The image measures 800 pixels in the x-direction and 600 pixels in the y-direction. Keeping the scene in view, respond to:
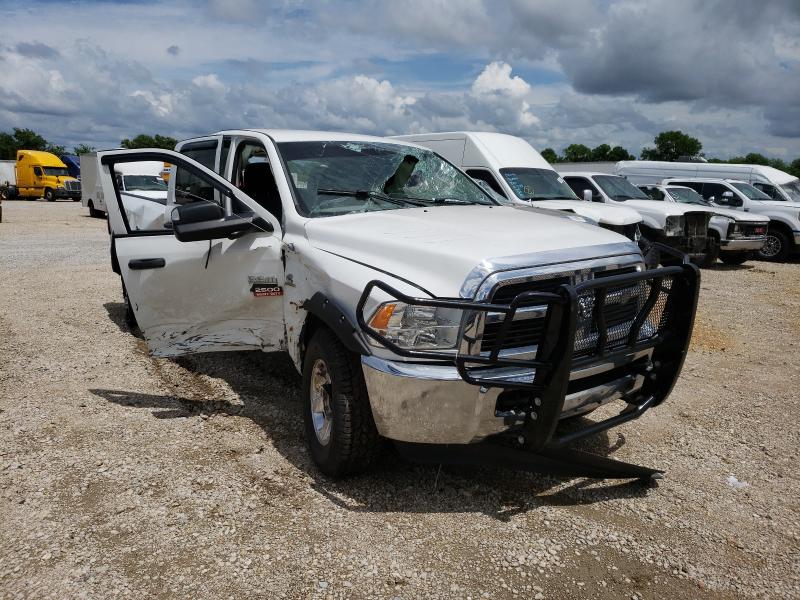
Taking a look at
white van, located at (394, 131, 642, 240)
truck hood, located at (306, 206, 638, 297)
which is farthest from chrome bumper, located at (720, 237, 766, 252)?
truck hood, located at (306, 206, 638, 297)

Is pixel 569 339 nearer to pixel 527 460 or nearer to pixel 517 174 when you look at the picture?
pixel 527 460

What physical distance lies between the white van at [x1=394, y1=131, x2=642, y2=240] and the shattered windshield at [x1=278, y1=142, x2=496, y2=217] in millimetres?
4999

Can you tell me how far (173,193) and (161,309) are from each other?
1793 millimetres

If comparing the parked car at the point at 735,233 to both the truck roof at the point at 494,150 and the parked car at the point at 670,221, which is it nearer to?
the parked car at the point at 670,221

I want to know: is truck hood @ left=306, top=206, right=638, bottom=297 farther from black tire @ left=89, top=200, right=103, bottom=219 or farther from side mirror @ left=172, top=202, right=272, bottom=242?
black tire @ left=89, top=200, right=103, bottom=219

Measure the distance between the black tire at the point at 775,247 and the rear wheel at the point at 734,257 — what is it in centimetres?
136

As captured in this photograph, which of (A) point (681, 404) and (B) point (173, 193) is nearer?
(A) point (681, 404)

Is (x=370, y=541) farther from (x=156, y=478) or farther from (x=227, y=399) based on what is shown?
(x=227, y=399)

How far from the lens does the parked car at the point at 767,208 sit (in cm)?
1473

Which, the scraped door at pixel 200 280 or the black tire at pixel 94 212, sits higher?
the scraped door at pixel 200 280

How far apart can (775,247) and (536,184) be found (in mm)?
8176

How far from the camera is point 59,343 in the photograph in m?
6.21

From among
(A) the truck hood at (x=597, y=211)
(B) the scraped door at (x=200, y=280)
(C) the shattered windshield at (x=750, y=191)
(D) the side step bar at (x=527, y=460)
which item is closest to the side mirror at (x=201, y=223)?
(B) the scraped door at (x=200, y=280)

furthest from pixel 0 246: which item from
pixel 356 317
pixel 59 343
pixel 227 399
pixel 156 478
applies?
pixel 356 317
